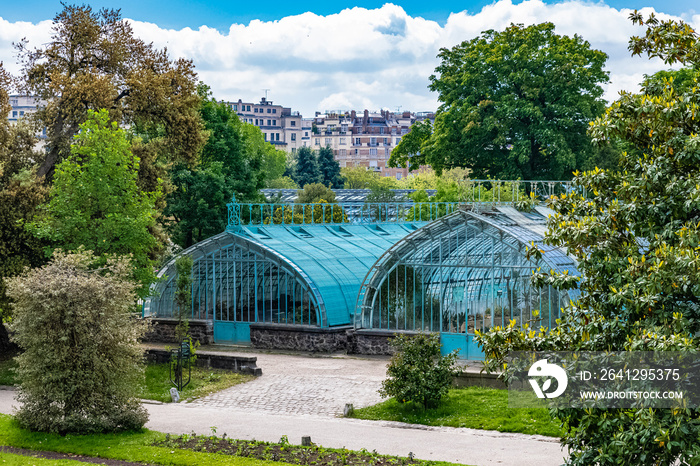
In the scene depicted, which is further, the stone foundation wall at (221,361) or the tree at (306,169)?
the tree at (306,169)

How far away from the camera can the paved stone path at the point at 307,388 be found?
2048cm

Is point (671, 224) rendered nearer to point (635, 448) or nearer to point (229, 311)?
point (635, 448)

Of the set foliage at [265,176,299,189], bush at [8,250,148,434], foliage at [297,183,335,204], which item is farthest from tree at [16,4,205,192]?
foliage at [265,176,299,189]

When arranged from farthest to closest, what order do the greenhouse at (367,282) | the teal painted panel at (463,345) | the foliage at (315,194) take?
the foliage at (315,194), the teal painted panel at (463,345), the greenhouse at (367,282)

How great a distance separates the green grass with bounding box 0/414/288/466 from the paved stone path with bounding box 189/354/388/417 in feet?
14.2

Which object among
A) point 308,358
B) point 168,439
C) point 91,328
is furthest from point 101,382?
point 308,358

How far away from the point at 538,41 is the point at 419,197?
12.7 m

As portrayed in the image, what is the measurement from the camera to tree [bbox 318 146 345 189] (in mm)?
98125

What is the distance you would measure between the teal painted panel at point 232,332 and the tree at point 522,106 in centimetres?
1922

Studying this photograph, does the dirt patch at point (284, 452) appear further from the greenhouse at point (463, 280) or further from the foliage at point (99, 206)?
the greenhouse at point (463, 280)

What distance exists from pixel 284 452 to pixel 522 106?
3184cm

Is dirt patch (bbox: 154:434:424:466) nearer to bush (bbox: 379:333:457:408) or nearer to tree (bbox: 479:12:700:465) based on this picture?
bush (bbox: 379:333:457:408)

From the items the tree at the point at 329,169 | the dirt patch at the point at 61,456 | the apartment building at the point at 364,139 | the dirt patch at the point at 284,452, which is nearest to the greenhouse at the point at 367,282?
the dirt patch at the point at 284,452

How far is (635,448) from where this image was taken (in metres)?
8.72
